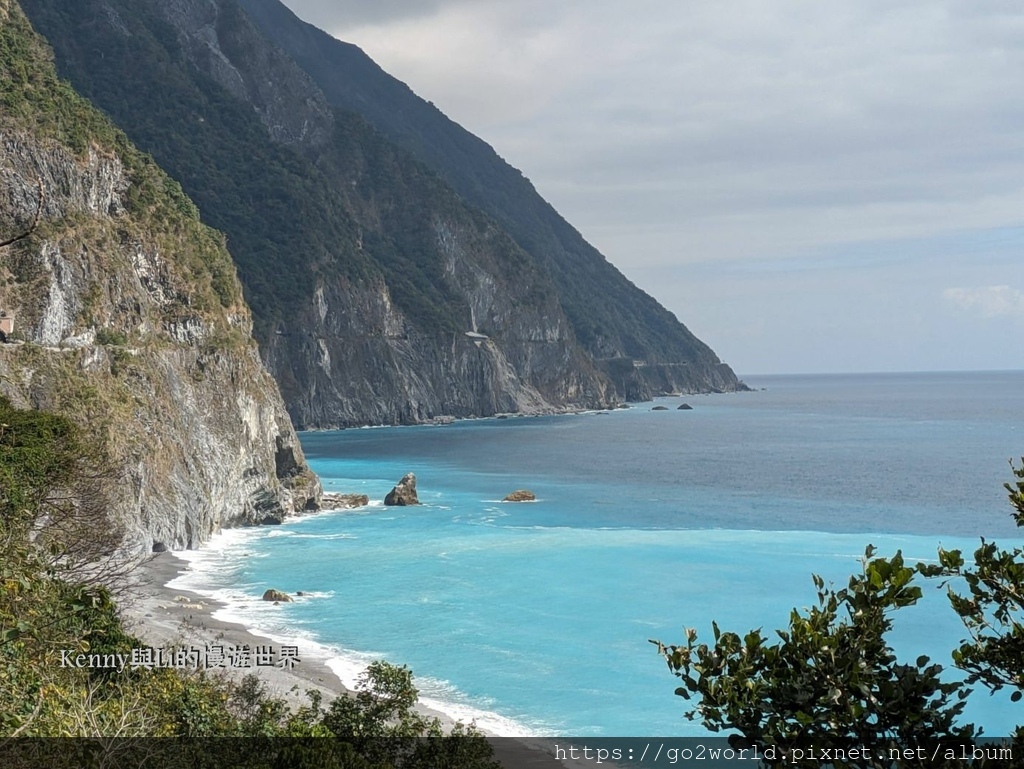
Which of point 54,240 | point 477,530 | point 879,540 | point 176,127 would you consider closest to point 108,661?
point 54,240

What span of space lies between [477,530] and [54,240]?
27851mm

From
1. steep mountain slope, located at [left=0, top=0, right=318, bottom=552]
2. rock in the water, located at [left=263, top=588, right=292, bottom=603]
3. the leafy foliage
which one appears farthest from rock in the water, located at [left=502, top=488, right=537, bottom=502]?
the leafy foliage

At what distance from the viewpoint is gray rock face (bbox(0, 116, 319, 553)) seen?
39.4m

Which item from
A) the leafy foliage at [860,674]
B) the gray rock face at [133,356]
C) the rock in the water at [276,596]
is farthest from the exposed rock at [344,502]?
the leafy foliage at [860,674]

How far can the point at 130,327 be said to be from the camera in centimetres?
4747

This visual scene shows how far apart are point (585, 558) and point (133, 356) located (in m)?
24.8

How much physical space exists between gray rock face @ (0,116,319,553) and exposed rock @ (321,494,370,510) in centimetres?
183

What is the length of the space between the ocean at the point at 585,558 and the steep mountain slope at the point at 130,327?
397cm

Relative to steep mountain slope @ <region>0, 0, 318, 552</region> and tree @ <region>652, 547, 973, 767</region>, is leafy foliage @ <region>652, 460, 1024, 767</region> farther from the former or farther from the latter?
steep mountain slope @ <region>0, 0, 318, 552</region>

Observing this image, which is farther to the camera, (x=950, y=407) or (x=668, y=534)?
(x=950, y=407)

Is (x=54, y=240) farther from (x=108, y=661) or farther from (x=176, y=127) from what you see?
(x=176, y=127)

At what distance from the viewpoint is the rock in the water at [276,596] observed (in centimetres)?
3819

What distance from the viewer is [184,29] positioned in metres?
144

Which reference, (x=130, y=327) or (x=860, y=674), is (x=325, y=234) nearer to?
(x=130, y=327)
